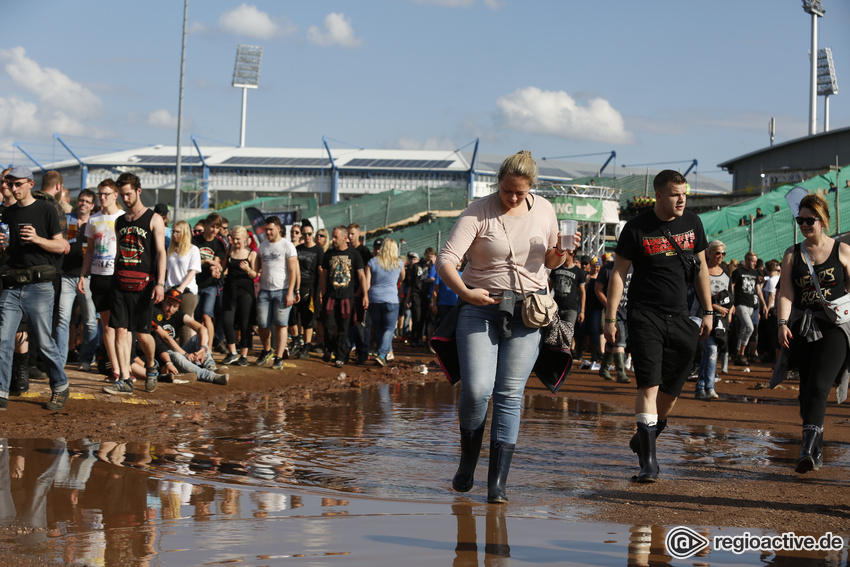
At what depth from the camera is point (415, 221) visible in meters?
43.2

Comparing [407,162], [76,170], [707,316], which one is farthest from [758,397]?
[76,170]

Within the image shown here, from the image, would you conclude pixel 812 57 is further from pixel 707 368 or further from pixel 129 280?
pixel 129 280

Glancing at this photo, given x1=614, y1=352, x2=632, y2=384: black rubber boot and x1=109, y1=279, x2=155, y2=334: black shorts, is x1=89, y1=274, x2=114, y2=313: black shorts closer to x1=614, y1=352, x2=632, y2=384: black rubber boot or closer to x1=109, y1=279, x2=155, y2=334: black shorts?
x1=109, y1=279, x2=155, y2=334: black shorts

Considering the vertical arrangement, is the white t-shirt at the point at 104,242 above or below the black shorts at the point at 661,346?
above

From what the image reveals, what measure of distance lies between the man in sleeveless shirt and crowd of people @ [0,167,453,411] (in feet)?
0.03

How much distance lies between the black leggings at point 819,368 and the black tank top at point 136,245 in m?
5.73

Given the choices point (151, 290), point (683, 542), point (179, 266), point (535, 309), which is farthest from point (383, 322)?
point (683, 542)

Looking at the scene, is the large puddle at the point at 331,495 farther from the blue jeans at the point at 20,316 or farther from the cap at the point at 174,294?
the cap at the point at 174,294

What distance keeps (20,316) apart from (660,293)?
5230 millimetres

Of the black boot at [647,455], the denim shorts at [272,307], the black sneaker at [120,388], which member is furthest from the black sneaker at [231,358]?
the black boot at [647,455]

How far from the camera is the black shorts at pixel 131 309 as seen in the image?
8.30 m

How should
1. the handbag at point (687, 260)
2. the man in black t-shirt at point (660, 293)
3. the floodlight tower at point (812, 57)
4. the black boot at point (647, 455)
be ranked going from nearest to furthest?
the black boot at point (647, 455), the man in black t-shirt at point (660, 293), the handbag at point (687, 260), the floodlight tower at point (812, 57)

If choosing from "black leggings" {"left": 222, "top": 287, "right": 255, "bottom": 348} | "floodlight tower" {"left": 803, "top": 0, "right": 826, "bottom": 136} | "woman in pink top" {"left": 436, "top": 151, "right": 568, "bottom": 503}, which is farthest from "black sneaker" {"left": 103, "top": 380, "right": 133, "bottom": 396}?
"floodlight tower" {"left": 803, "top": 0, "right": 826, "bottom": 136}

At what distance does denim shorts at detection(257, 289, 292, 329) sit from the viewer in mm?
11617
